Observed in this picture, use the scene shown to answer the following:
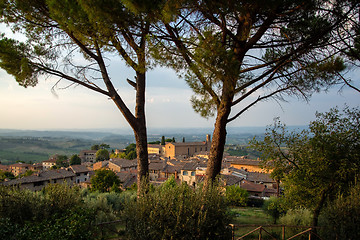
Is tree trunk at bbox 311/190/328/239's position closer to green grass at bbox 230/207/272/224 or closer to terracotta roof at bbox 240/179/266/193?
green grass at bbox 230/207/272/224

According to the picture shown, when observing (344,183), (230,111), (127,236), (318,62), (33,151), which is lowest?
(33,151)

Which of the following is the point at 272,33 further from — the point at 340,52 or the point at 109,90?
the point at 109,90

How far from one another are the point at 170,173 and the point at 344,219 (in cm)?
3579

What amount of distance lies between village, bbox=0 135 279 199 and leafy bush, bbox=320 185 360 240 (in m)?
2.17

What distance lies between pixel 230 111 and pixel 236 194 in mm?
15235

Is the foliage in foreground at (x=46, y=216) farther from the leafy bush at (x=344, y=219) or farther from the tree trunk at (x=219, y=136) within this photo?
the leafy bush at (x=344, y=219)

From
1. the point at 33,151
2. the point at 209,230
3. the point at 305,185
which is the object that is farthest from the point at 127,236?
the point at 33,151

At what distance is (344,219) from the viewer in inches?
182

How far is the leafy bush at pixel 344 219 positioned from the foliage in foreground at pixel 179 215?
2.43 meters

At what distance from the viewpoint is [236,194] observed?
18828 millimetres

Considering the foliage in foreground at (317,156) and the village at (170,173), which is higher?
the foliage in foreground at (317,156)

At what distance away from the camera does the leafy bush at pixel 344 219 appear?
4484 mm

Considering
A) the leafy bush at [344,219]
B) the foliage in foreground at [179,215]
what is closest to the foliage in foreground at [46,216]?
the foliage in foreground at [179,215]

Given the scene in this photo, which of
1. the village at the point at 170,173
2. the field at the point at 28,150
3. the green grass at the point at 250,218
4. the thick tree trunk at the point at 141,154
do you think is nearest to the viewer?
the thick tree trunk at the point at 141,154
